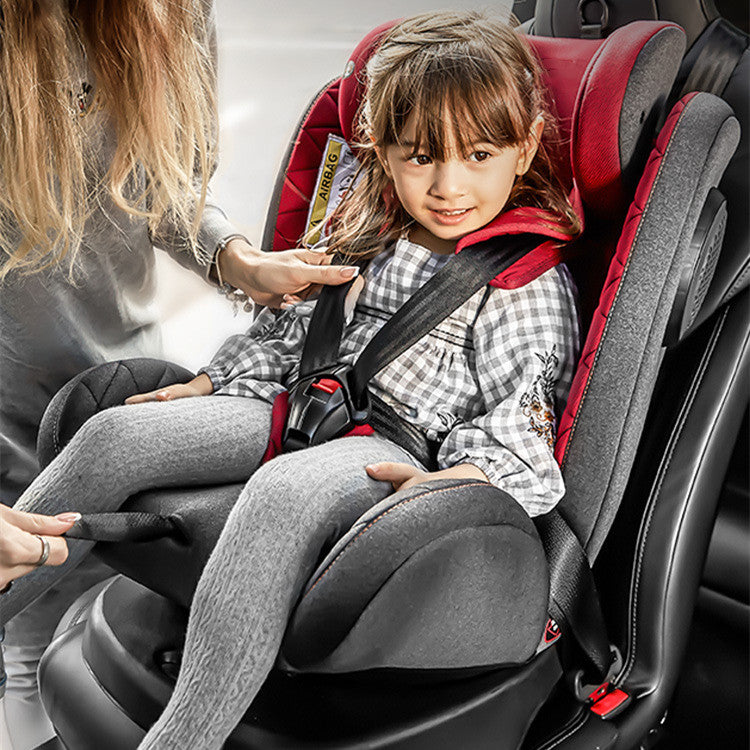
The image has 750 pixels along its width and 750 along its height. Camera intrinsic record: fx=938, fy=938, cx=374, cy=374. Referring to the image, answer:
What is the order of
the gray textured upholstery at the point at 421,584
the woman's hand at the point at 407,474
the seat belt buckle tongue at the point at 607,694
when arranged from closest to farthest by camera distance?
the gray textured upholstery at the point at 421,584, the woman's hand at the point at 407,474, the seat belt buckle tongue at the point at 607,694

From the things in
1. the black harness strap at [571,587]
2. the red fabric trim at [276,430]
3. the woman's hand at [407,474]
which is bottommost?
the black harness strap at [571,587]

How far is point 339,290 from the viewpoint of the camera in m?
0.88

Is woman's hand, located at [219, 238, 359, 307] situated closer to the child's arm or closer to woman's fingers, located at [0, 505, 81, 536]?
the child's arm

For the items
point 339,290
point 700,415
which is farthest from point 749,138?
point 339,290

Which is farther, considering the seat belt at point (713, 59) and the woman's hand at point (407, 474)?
the seat belt at point (713, 59)

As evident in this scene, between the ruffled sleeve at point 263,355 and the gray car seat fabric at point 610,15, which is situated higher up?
the gray car seat fabric at point 610,15

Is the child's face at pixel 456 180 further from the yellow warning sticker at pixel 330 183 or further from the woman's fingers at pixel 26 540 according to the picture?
the woman's fingers at pixel 26 540

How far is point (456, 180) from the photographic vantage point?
0.80 m

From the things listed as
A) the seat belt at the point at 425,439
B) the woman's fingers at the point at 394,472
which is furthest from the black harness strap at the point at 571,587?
the woman's fingers at the point at 394,472

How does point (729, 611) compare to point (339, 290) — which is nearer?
point (339, 290)

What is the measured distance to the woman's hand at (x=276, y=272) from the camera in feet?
2.90

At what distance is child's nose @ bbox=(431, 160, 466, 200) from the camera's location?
0.79m

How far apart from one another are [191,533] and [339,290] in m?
0.27

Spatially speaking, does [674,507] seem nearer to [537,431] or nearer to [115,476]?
[537,431]
